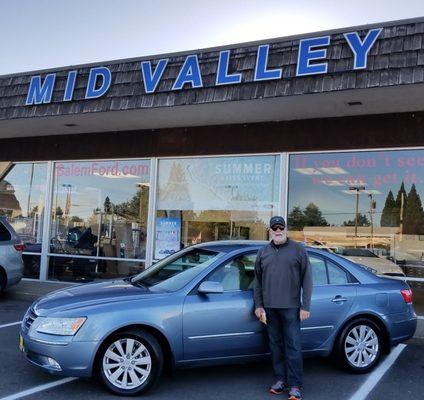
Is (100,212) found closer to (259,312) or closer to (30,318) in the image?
(30,318)

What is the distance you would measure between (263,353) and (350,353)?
1.03 meters

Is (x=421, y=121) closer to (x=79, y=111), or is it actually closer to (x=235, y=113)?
(x=235, y=113)

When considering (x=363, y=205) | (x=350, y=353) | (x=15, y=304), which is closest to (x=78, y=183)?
(x=15, y=304)

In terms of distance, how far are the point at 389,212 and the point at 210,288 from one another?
5814 mm

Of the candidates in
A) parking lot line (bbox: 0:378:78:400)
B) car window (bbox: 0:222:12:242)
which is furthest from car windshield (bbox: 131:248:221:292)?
car window (bbox: 0:222:12:242)

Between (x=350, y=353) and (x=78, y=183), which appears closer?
(x=350, y=353)

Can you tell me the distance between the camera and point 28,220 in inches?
514

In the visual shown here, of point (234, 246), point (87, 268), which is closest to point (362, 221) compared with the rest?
point (234, 246)

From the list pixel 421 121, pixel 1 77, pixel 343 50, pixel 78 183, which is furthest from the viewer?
pixel 78 183

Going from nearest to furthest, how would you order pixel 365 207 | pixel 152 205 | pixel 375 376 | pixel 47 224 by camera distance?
pixel 375 376 → pixel 365 207 → pixel 152 205 → pixel 47 224

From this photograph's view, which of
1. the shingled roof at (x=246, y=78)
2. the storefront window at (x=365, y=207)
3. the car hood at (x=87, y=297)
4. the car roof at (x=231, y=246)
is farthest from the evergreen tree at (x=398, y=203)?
the car hood at (x=87, y=297)

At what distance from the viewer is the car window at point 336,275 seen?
569 centimetres

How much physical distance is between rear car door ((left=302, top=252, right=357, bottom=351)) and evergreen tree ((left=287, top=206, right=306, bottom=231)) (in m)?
4.54

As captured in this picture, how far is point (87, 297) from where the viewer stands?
507cm
